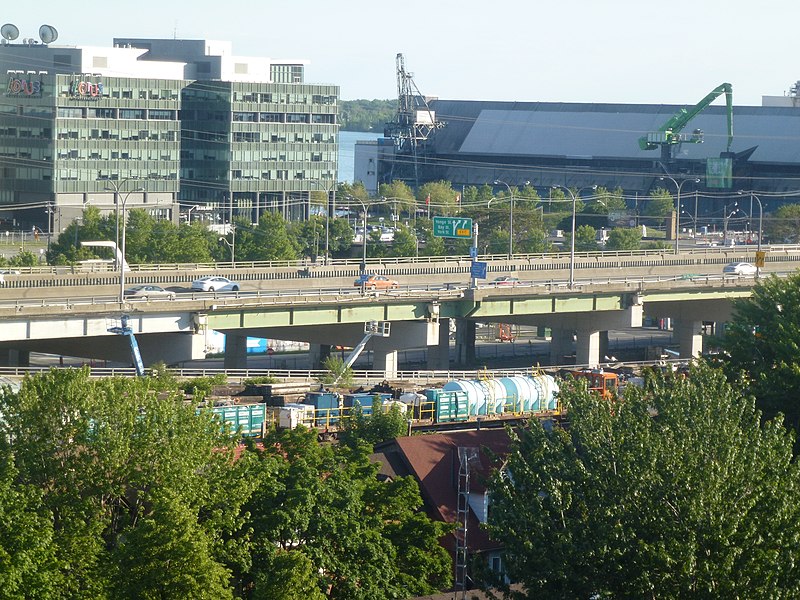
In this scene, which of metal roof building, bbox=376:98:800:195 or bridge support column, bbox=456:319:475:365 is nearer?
bridge support column, bbox=456:319:475:365

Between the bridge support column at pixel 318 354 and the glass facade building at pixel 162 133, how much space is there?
52.0m

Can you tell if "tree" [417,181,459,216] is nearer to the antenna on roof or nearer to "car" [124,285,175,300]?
the antenna on roof

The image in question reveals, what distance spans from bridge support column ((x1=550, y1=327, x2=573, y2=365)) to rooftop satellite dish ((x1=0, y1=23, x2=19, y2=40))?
3290 inches

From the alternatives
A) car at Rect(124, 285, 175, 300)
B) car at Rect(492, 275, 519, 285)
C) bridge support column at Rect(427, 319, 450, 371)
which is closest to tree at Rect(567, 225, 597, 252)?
car at Rect(492, 275, 519, 285)

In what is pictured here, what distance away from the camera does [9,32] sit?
14050cm

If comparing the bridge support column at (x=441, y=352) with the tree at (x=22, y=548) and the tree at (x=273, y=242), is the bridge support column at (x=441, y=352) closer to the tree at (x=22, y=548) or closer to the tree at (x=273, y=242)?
the tree at (x=273, y=242)

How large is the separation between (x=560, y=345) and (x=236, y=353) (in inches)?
741

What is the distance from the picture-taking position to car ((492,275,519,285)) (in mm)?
75688

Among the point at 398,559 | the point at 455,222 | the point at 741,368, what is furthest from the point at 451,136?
the point at 398,559

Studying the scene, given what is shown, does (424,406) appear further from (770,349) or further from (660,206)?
(660,206)

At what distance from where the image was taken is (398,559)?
1179 inches

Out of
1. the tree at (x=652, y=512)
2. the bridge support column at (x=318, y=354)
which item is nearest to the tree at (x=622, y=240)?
the bridge support column at (x=318, y=354)

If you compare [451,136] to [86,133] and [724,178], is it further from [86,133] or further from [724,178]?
[86,133]

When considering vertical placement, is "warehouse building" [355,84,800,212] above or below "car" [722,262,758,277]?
above
